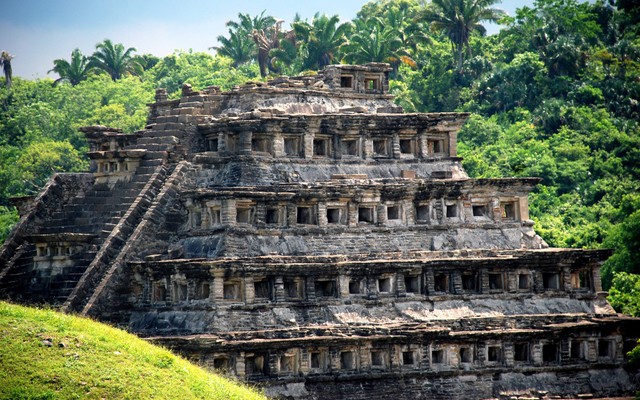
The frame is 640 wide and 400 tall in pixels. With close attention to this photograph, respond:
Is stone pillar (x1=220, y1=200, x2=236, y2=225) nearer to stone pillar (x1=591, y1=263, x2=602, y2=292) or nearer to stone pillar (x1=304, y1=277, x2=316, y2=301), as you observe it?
stone pillar (x1=304, y1=277, x2=316, y2=301)

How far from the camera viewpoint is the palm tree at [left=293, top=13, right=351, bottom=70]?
99.3 metres

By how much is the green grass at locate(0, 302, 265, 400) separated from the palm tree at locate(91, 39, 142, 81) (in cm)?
7203

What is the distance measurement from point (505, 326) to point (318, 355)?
9092 mm

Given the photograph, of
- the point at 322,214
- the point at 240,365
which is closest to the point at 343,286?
the point at 322,214

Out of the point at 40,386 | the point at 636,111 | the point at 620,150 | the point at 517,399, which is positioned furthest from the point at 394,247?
the point at 636,111

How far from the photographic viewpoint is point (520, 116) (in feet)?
342

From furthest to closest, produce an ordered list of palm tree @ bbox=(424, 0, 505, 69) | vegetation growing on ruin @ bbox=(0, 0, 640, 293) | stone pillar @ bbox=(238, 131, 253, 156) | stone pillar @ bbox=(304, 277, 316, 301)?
palm tree @ bbox=(424, 0, 505, 69), vegetation growing on ruin @ bbox=(0, 0, 640, 293), stone pillar @ bbox=(238, 131, 253, 156), stone pillar @ bbox=(304, 277, 316, 301)

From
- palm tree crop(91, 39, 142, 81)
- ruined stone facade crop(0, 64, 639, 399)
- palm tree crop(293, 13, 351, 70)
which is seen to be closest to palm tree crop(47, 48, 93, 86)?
palm tree crop(91, 39, 142, 81)

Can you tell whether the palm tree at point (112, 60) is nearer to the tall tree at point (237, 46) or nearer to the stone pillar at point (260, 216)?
the tall tree at point (237, 46)

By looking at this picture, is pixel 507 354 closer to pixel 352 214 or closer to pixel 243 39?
pixel 352 214

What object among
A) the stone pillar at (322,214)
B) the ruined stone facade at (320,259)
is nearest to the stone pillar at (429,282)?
the ruined stone facade at (320,259)

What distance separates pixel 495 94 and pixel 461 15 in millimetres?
6537

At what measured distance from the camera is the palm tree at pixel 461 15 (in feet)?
347

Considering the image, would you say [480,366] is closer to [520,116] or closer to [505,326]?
[505,326]
